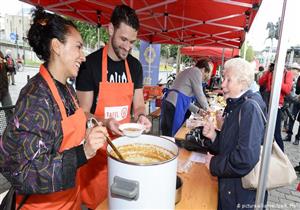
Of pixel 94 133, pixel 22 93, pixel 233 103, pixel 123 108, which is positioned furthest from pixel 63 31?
pixel 233 103

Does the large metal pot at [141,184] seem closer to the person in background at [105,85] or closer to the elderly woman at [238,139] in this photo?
the elderly woman at [238,139]

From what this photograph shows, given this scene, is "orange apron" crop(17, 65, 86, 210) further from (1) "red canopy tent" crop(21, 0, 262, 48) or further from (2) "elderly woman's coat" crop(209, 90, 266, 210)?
(1) "red canopy tent" crop(21, 0, 262, 48)

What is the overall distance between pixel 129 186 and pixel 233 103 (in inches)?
38.2

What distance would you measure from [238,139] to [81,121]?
0.86 metres

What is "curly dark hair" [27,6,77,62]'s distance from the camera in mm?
1111

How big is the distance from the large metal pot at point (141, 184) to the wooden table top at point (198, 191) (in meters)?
0.41

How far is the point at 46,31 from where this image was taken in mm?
1112

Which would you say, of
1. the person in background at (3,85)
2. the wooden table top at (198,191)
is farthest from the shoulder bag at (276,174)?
the person in background at (3,85)

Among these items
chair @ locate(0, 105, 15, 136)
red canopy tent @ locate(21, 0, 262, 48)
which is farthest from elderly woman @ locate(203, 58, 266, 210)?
chair @ locate(0, 105, 15, 136)

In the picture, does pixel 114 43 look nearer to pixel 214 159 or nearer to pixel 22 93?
pixel 22 93

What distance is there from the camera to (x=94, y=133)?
94 centimetres

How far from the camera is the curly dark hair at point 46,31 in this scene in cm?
111

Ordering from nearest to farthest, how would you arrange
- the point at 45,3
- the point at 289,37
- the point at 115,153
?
the point at 289,37 < the point at 115,153 < the point at 45,3

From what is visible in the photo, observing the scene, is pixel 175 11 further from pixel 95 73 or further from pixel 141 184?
pixel 141 184
